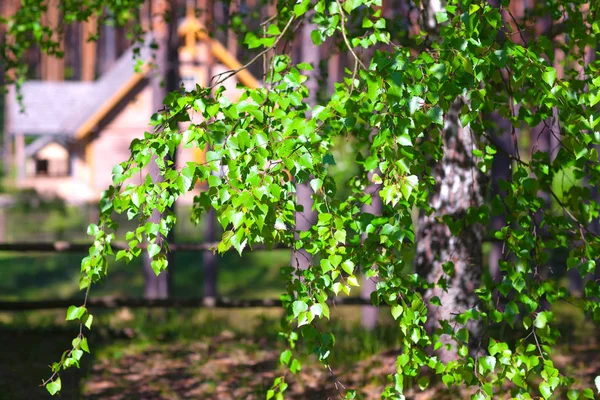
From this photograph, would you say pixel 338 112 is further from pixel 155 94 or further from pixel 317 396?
pixel 155 94

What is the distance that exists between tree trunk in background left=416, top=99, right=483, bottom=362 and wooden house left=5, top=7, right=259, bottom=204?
12367mm

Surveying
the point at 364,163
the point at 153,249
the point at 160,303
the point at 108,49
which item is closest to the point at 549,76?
the point at 364,163

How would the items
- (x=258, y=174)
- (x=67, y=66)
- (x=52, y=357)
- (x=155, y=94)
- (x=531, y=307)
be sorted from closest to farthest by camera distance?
(x=258, y=174), (x=531, y=307), (x=52, y=357), (x=155, y=94), (x=67, y=66)

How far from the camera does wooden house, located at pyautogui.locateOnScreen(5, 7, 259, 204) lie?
19.7 meters

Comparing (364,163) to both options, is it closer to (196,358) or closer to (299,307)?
(299,307)

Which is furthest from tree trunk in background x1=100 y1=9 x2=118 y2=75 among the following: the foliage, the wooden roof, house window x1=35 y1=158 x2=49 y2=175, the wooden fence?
the foliage

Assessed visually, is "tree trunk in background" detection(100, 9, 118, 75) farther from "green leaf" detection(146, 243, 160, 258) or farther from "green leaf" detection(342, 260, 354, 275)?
"green leaf" detection(342, 260, 354, 275)

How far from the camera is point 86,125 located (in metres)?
21.0

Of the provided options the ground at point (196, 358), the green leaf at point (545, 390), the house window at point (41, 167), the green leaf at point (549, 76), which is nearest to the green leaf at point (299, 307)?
the green leaf at point (545, 390)

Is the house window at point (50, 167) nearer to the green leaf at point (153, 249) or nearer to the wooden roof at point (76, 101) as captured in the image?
the wooden roof at point (76, 101)

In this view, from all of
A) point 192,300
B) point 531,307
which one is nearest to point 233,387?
point 192,300

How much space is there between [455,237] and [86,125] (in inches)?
686

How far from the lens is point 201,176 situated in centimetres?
272

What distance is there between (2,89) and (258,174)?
159 inches
